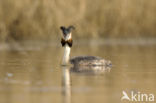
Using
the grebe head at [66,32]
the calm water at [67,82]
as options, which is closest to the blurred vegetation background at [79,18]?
the calm water at [67,82]

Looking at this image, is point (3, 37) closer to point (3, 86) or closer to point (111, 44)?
point (111, 44)

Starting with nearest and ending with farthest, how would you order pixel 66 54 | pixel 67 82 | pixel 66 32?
pixel 67 82 → pixel 66 32 → pixel 66 54

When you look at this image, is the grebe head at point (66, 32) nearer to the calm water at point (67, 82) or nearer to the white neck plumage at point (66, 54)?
Answer: the white neck plumage at point (66, 54)

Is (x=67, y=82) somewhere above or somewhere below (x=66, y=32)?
below

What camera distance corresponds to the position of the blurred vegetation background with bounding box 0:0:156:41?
19094 mm

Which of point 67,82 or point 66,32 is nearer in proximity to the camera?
point 67,82

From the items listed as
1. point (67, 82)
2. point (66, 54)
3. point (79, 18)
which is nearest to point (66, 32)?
point (66, 54)

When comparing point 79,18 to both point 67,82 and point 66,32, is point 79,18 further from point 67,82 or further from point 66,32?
point 67,82

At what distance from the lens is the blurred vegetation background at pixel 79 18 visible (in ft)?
62.6

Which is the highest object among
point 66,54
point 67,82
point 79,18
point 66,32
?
point 79,18

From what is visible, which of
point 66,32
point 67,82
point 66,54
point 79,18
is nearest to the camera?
point 67,82

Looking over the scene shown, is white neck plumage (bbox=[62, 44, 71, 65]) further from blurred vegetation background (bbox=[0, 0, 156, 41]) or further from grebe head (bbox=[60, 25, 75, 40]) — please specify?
blurred vegetation background (bbox=[0, 0, 156, 41])

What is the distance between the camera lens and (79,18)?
19.3m

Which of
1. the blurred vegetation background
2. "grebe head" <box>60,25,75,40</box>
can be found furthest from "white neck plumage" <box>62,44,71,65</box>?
the blurred vegetation background
